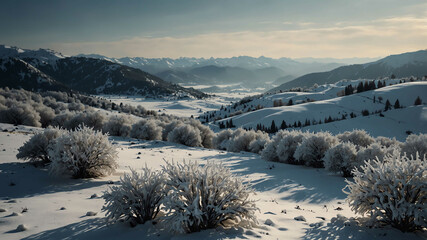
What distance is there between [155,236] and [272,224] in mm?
2858

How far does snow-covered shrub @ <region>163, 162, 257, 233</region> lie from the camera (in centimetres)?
571

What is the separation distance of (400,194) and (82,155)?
9928 millimetres

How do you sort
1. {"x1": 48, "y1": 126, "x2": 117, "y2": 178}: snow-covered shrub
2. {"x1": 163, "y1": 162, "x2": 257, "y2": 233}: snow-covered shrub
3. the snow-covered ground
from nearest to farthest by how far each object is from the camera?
{"x1": 163, "y1": 162, "x2": 257, "y2": 233}: snow-covered shrub, the snow-covered ground, {"x1": 48, "y1": 126, "x2": 117, "y2": 178}: snow-covered shrub

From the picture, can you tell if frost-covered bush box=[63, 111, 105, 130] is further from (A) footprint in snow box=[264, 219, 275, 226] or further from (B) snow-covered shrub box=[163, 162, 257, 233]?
(A) footprint in snow box=[264, 219, 275, 226]

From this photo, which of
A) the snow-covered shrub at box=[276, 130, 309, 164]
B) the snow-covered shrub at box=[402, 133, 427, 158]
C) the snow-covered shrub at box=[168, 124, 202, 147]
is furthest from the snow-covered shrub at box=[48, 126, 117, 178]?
the snow-covered shrub at box=[168, 124, 202, 147]

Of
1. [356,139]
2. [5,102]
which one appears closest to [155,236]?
[356,139]

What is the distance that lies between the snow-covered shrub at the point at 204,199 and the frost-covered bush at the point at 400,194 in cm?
286

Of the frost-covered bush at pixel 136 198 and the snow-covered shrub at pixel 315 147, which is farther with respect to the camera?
the snow-covered shrub at pixel 315 147

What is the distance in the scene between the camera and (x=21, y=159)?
1264 cm

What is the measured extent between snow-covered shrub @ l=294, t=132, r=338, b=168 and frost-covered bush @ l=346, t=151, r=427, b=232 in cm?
1260

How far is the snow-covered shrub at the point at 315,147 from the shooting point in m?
19.0

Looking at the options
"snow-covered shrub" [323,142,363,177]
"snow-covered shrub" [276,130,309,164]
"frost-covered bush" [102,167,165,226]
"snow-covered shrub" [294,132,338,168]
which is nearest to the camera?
"frost-covered bush" [102,167,165,226]

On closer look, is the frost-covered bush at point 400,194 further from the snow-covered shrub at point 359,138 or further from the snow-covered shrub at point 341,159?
the snow-covered shrub at point 359,138

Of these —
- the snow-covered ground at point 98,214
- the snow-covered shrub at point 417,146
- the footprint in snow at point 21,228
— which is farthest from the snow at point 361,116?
the footprint in snow at point 21,228
